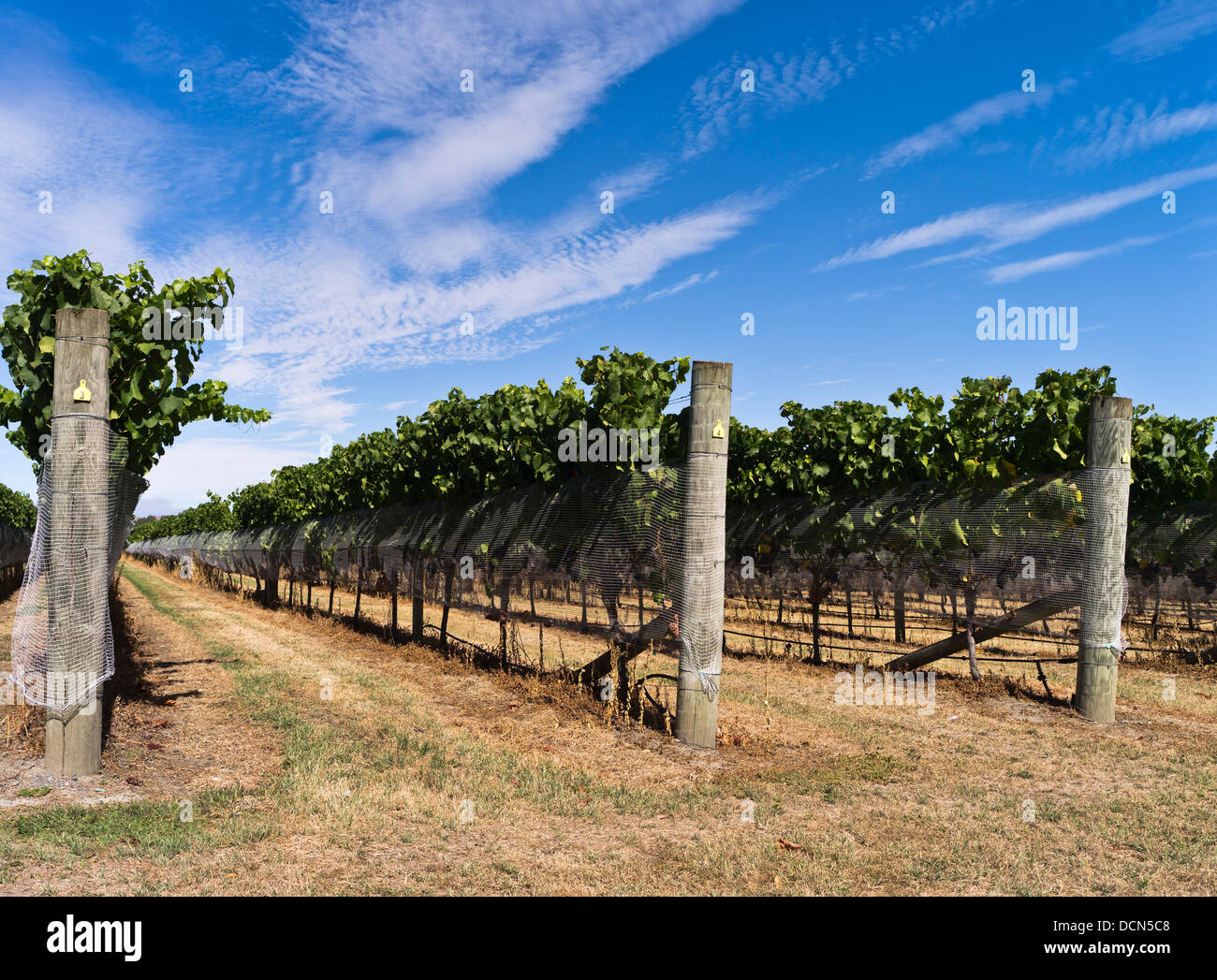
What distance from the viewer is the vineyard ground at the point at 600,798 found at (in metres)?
4.20

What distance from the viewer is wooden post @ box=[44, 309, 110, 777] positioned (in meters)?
5.67

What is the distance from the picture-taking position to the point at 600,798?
18.0 ft

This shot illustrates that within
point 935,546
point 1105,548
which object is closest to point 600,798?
point 1105,548

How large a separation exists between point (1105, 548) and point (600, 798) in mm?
6070

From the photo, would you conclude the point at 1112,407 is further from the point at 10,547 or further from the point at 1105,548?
the point at 10,547

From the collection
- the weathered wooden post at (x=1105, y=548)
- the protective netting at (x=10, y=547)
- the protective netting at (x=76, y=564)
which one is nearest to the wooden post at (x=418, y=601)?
the protective netting at (x=76, y=564)

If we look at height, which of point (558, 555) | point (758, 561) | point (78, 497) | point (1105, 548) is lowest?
point (758, 561)

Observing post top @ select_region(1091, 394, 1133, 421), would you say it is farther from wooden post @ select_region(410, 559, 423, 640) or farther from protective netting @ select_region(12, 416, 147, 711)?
wooden post @ select_region(410, 559, 423, 640)

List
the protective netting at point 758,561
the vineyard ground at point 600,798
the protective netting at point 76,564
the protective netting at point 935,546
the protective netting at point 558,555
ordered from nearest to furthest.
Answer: the vineyard ground at point 600,798
the protective netting at point 76,564
the protective netting at point 558,555
the protective netting at point 758,561
the protective netting at point 935,546

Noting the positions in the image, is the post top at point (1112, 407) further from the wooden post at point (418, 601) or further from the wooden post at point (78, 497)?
the wooden post at point (418, 601)

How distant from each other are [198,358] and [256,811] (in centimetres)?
409

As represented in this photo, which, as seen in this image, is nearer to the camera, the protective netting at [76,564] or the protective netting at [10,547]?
the protective netting at [76,564]

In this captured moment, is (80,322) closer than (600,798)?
No

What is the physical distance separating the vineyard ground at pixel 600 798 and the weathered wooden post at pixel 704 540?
22.3 inches
